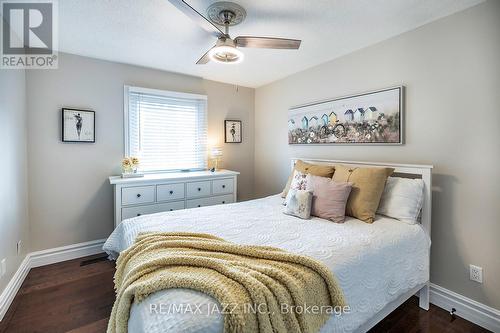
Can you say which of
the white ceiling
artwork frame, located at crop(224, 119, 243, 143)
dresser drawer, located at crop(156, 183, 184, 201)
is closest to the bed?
dresser drawer, located at crop(156, 183, 184, 201)

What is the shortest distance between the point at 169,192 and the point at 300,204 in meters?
1.67

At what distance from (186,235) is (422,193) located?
186 centimetres

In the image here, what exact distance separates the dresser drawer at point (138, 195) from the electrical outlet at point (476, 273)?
306 cm

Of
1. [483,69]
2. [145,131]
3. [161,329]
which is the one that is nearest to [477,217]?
[483,69]

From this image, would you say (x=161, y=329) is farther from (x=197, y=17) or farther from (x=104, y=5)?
(x=104, y=5)

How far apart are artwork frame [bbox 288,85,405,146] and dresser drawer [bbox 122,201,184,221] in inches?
70.3

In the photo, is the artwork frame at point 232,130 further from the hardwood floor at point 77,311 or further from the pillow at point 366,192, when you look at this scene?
the hardwood floor at point 77,311

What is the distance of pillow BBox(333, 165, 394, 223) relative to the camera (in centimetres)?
195

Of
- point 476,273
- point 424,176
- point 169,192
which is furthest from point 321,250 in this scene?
point 169,192

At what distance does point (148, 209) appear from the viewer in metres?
2.82

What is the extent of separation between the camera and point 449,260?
199cm

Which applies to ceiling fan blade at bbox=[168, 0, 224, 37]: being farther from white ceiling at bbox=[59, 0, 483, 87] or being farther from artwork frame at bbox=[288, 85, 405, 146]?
artwork frame at bbox=[288, 85, 405, 146]

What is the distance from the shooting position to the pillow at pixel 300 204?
2.04 metres

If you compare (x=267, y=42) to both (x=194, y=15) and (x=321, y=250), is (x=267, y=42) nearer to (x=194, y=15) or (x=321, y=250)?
(x=194, y=15)
